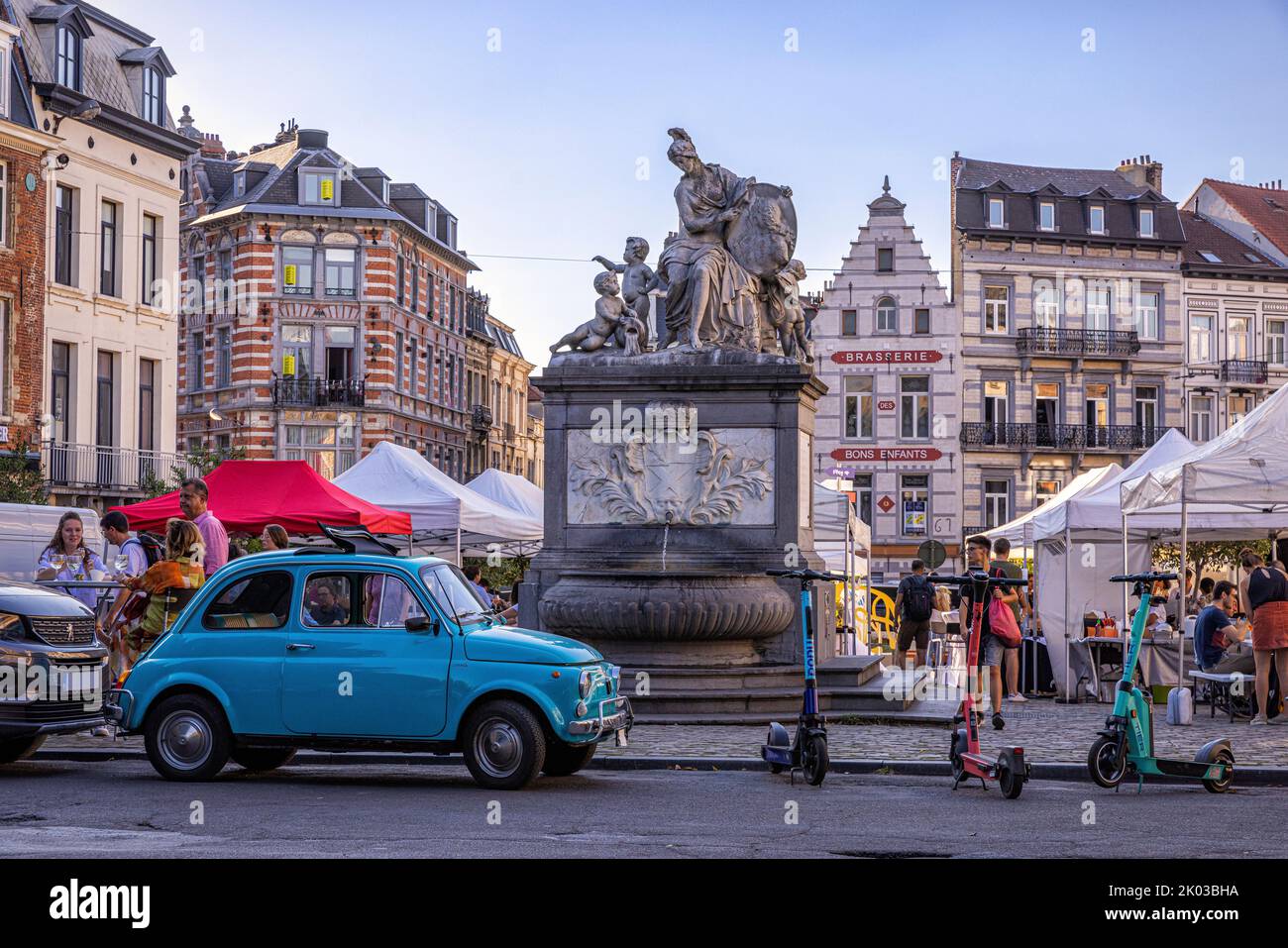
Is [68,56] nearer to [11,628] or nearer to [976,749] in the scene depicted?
[11,628]

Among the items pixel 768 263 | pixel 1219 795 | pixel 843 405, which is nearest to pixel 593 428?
pixel 768 263

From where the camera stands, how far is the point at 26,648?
39.4 feet

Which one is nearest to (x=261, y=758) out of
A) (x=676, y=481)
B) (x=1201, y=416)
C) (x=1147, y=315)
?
(x=676, y=481)

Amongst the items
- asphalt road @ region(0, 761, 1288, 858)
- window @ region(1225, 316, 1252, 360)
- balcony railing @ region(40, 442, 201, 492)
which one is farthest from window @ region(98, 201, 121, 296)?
window @ region(1225, 316, 1252, 360)

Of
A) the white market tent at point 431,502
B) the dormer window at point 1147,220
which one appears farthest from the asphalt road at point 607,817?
the dormer window at point 1147,220

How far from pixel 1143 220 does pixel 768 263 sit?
46.7m

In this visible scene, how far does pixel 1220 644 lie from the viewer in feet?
62.9

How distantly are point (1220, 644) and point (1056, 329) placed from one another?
140 ft

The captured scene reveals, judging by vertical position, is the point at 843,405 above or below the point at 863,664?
above

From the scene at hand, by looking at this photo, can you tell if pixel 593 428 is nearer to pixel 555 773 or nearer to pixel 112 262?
pixel 555 773

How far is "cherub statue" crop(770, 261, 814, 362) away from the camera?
18.1 metres

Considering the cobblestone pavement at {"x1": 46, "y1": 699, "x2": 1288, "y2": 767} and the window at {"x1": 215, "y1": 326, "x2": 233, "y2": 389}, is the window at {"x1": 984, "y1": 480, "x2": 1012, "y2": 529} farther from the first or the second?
the cobblestone pavement at {"x1": 46, "y1": 699, "x2": 1288, "y2": 767}
